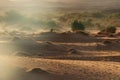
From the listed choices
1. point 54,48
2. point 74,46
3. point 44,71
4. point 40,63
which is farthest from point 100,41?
point 44,71

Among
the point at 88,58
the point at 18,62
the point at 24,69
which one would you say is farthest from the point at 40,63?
the point at 88,58

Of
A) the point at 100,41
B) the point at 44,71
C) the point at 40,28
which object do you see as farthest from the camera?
the point at 40,28

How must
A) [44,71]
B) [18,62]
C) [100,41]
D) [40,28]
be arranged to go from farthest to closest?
[40,28], [100,41], [18,62], [44,71]

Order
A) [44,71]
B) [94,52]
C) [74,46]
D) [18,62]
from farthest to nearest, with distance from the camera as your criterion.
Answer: [74,46] < [94,52] < [18,62] < [44,71]

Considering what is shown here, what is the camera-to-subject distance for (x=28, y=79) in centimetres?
1432

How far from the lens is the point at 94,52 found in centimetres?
2795

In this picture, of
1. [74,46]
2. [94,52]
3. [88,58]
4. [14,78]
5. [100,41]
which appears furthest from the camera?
[100,41]

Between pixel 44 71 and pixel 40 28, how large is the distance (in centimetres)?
3595

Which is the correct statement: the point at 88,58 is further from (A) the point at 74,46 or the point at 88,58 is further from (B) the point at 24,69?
(B) the point at 24,69

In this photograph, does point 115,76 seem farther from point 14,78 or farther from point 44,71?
point 14,78

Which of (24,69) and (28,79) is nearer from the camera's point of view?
(28,79)

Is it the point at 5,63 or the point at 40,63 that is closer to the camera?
the point at 5,63

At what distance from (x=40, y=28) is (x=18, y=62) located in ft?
113

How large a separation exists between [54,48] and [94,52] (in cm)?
288
